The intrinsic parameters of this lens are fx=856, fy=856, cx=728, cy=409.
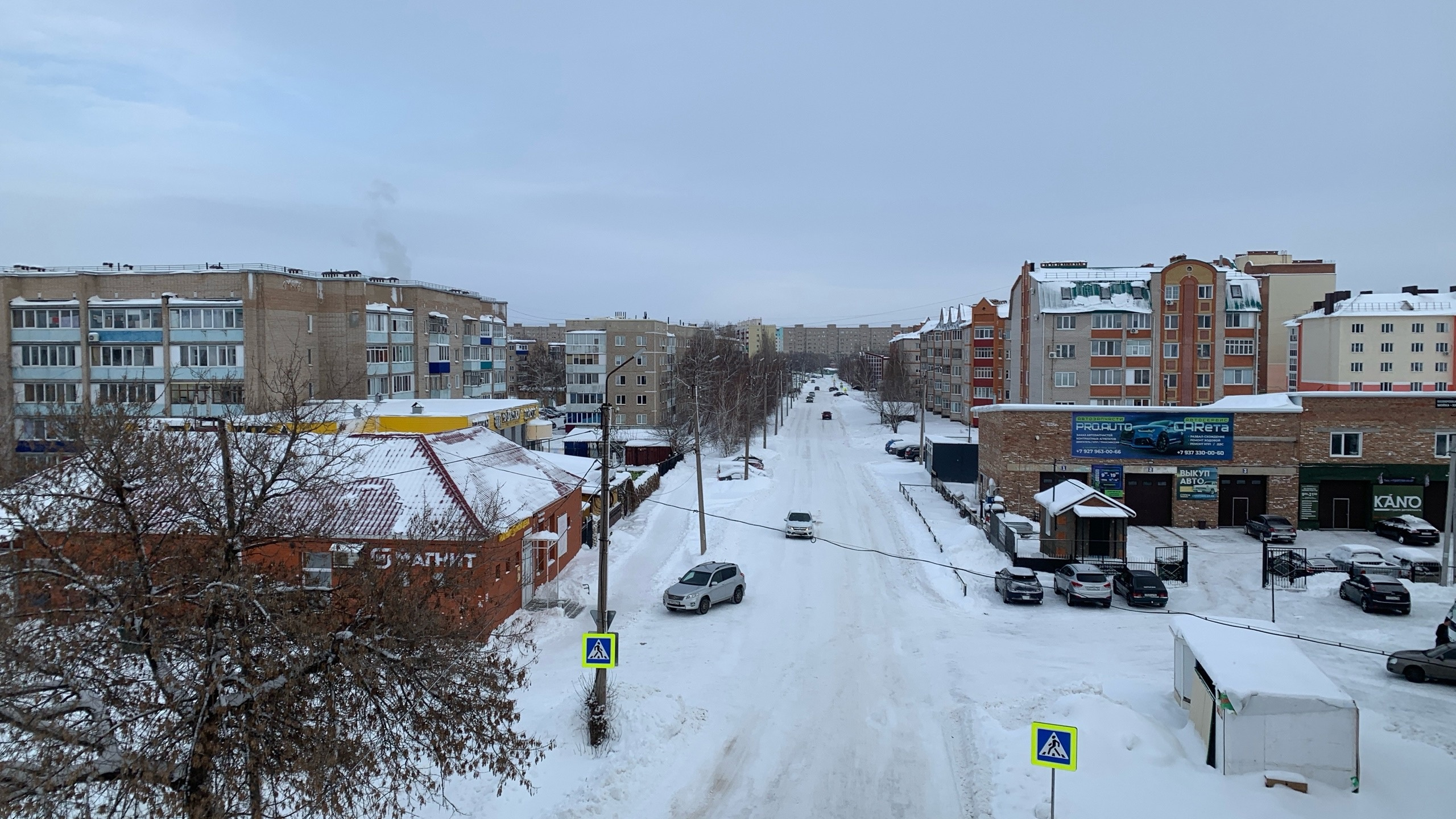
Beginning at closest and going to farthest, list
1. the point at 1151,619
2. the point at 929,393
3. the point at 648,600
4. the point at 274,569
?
1. the point at 274,569
2. the point at 1151,619
3. the point at 648,600
4. the point at 929,393

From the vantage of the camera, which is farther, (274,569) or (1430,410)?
(1430,410)

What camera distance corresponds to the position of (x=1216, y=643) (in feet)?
46.3

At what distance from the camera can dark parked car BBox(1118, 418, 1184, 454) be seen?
32281 millimetres

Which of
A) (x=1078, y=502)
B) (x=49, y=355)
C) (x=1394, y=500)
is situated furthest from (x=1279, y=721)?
(x=49, y=355)

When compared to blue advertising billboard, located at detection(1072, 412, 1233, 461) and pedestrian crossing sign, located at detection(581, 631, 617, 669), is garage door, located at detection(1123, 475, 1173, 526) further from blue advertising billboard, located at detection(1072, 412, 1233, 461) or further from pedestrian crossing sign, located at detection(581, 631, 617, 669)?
pedestrian crossing sign, located at detection(581, 631, 617, 669)

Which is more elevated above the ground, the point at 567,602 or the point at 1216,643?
the point at 1216,643

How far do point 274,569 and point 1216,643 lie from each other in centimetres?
1411

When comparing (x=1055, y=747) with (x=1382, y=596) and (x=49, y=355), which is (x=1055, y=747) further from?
(x=49, y=355)

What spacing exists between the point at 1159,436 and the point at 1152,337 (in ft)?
71.2

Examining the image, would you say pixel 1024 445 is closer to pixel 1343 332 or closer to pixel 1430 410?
pixel 1430 410

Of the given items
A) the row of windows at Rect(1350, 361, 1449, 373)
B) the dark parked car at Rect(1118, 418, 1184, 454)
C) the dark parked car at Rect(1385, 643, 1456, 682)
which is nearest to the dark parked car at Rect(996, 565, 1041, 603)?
the dark parked car at Rect(1385, 643, 1456, 682)

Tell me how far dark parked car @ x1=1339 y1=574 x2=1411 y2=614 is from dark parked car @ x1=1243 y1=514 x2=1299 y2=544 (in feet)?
21.6

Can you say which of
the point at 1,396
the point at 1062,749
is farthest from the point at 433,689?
the point at 1,396

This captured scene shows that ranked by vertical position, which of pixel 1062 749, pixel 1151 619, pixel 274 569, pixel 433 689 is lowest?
pixel 1151 619
